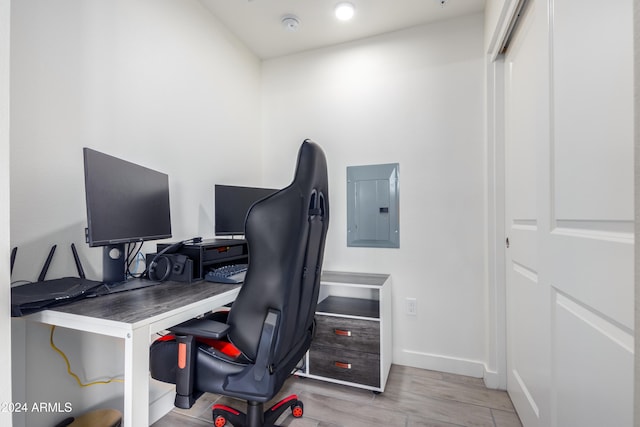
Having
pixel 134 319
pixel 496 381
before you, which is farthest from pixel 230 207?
pixel 496 381

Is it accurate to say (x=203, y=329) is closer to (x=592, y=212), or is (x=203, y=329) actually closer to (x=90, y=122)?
(x=90, y=122)

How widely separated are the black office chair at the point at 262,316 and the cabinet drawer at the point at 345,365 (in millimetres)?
881

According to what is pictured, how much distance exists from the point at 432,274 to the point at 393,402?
893 mm

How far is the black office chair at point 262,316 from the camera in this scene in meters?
0.97

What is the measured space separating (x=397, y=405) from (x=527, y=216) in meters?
1.29

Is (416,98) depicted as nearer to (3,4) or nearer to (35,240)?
(3,4)

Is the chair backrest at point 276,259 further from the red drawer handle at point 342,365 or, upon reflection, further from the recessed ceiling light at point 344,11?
the recessed ceiling light at point 344,11

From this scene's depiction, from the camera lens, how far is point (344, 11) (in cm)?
199

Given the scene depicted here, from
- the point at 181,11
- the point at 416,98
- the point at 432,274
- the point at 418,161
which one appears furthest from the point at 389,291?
the point at 181,11

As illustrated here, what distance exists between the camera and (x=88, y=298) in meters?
1.03

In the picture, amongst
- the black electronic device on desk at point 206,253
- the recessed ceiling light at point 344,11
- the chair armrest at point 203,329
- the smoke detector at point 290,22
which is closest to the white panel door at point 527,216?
the recessed ceiling light at point 344,11

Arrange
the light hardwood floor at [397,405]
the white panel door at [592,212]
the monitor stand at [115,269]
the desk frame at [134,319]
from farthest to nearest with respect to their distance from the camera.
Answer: the light hardwood floor at [397,405]
the monitor stand at [115,269]
the desk frame at [134,319]
the white panel door at [592,212]

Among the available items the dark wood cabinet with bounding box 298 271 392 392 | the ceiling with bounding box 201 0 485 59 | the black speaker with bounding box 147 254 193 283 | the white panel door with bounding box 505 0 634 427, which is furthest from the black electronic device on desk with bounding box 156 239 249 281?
the ceiling with bounding box 201 0 485 59

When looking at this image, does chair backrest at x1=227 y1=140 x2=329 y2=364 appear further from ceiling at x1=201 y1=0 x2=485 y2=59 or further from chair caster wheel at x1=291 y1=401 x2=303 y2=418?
ceiling at x1=201 y1=0 x2=485 y2=59
